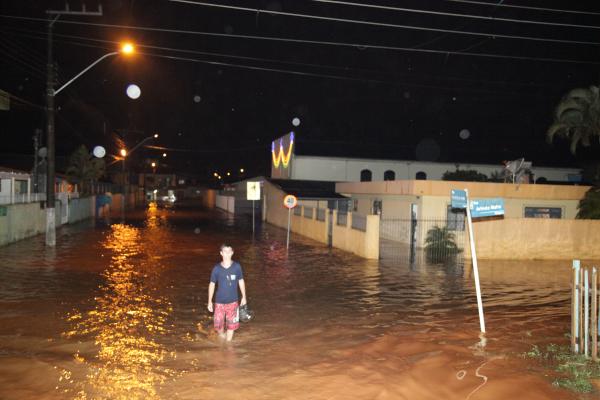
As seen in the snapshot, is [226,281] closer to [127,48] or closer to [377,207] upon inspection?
[127,48]

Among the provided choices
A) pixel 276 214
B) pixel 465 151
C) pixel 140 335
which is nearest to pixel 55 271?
pixel 140 335

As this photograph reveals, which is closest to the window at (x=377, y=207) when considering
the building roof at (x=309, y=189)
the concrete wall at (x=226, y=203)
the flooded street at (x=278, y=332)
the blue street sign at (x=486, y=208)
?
the building roof at (x=309, y=189)

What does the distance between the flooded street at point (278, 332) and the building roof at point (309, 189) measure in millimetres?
16688

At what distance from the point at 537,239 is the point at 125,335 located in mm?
17275

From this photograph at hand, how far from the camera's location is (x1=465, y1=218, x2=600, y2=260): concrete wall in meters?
19.9

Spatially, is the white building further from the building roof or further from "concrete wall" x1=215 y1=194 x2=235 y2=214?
"concrete wall" x1=215 y1=194 x2=235 y2=214

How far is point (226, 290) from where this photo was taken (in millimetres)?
7863

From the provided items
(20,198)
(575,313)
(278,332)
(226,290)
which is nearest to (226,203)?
(20,198)

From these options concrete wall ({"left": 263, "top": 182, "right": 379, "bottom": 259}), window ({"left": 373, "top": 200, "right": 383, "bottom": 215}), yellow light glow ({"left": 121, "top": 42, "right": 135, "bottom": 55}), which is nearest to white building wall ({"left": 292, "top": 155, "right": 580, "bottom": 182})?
concrete wall ({"left": 263, "top": 182, "right": 379, "bottom": 259})

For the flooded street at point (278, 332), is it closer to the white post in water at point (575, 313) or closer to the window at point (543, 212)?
the white post in water at point (575, 313)

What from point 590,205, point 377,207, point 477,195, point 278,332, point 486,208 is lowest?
point 278,332

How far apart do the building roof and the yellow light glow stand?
54.7 ft

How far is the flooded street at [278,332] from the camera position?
6.27 meters

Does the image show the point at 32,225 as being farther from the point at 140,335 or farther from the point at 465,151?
the point at 465,151
